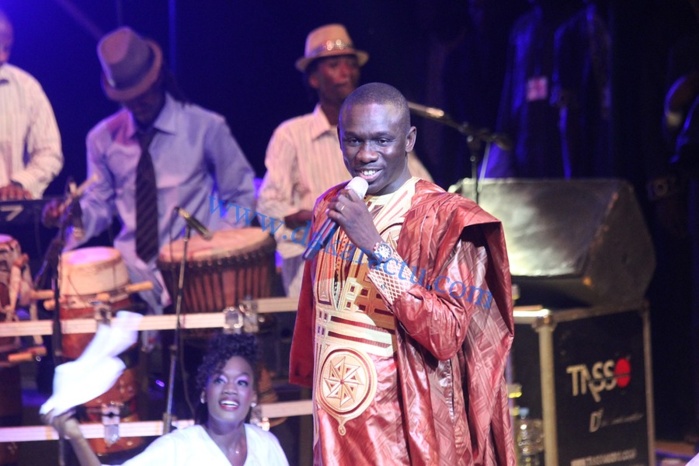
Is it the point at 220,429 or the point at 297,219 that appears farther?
the point at 297,219

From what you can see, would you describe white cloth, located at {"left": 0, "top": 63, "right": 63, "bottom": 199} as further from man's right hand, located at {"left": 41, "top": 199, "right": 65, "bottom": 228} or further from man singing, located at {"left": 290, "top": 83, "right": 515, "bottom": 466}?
man singing, located at {"left": 290, "top": 83, "right": 515, "bottom": 466}

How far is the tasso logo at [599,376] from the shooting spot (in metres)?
5.60

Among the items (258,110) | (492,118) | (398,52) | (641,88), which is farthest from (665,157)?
(258,110)

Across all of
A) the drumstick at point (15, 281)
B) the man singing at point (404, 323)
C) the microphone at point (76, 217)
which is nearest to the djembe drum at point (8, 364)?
the drumstick at point (15, 281)

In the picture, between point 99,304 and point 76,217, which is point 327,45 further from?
point 99,304

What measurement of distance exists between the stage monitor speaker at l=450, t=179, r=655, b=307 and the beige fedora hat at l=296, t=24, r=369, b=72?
5.45ft

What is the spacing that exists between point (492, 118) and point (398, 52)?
91 centimetres

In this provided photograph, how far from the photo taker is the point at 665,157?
6.89 meters

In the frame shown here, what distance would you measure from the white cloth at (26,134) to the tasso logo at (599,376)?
3.47 meters

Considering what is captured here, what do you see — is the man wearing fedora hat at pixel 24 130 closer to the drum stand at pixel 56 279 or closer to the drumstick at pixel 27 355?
the drum stand at pixel 56 279

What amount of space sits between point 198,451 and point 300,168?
2.57 m

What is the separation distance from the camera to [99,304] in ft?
18.7

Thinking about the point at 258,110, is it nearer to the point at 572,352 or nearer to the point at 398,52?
the point at 398,52

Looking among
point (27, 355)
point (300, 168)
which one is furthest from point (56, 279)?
point (300, 168)
